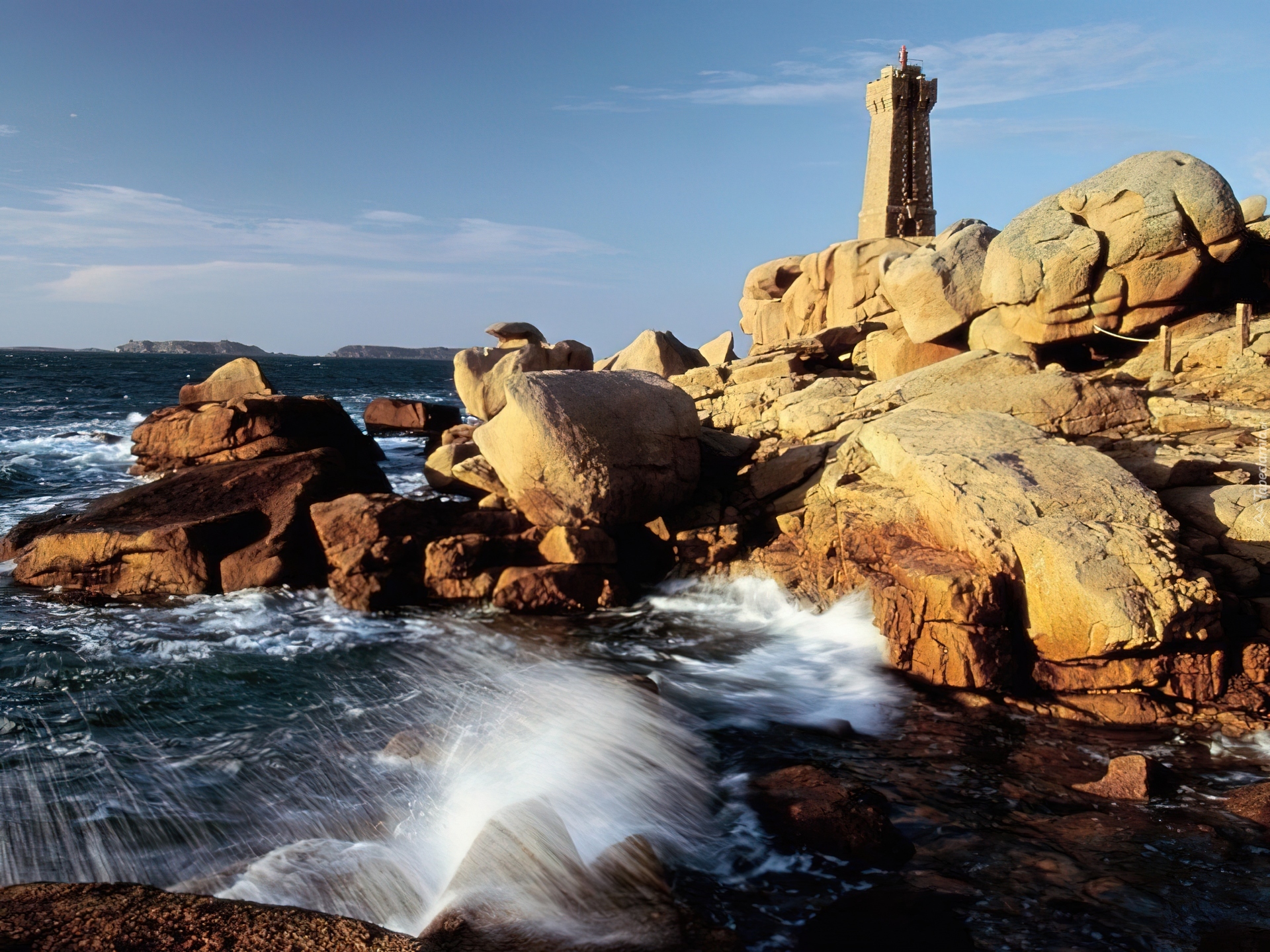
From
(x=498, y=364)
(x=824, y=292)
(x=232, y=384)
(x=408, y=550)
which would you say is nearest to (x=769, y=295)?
(x=824, y=292)

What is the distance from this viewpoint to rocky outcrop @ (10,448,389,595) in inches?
415

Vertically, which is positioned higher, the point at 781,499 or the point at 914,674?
the point at 781,499

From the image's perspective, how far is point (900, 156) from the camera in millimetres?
38812

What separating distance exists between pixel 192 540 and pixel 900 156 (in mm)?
36176

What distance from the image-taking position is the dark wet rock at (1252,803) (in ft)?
18.9

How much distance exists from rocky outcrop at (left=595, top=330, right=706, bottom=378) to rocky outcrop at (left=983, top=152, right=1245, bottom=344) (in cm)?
722

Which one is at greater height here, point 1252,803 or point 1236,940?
point 1252,803

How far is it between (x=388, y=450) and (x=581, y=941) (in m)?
18.4

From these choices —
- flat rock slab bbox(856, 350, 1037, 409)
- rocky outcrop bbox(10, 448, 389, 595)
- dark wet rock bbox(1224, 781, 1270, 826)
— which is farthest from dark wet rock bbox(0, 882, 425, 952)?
flat rock slab bbox(856, 350, 1037, 409)

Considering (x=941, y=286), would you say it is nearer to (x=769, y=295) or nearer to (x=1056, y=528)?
(x=1056, y=528)

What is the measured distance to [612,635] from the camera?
31.1ft

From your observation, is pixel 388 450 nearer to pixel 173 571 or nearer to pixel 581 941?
pixel 173 571

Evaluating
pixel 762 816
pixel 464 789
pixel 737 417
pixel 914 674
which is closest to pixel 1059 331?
pixel 737 417

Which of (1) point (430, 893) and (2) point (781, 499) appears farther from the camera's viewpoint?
(2) point (781, 499)
